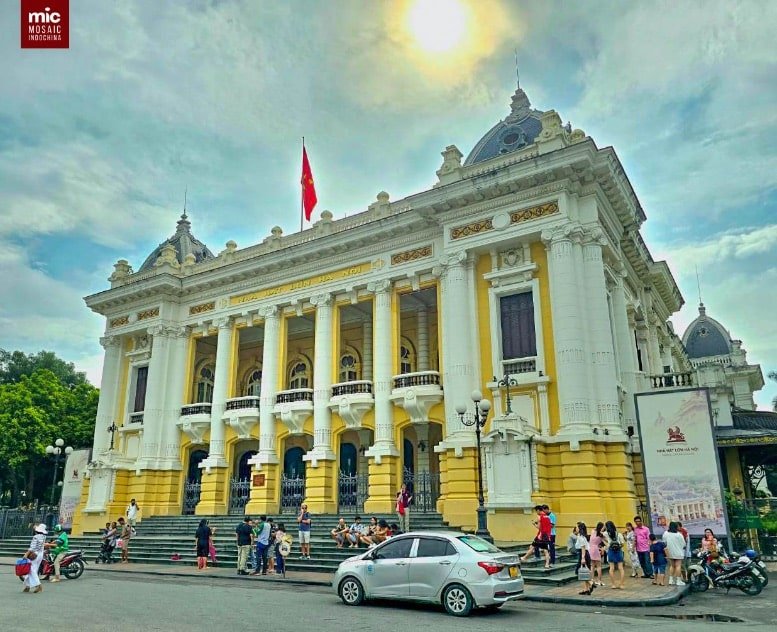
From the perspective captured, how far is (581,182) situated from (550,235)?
7.39ft

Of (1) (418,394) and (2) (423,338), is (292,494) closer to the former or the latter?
(1) (418,394)

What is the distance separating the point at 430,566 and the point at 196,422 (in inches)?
799

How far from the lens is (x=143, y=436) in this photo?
29.5 m

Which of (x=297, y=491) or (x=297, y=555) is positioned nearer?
(x=297, y=555)

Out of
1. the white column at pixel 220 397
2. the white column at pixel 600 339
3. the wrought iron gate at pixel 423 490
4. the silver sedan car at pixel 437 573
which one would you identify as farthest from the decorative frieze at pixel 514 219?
the silver sedan car at pixel 437 573

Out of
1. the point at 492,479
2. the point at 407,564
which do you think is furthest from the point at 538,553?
the point at 407,564

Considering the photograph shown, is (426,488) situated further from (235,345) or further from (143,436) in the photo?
(143,436)

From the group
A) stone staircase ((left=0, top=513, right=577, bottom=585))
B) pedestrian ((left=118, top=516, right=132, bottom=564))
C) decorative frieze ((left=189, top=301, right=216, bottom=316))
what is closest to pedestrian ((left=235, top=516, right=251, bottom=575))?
stone staircase ((left=0, top=513, right=577, bottom=585))

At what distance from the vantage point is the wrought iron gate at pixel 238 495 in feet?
89.8

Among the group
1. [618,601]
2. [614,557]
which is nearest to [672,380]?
[614,557]

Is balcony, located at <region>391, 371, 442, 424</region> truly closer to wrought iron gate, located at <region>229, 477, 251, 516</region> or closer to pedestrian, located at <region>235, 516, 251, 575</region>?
pedestrian, located at <region>235, 516, 251, 575</region>

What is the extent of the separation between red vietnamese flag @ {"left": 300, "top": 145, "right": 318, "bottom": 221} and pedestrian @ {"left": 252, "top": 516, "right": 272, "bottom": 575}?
55.1 ft

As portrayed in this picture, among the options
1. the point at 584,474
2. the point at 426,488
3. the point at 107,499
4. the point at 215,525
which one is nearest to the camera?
the point at 584,474

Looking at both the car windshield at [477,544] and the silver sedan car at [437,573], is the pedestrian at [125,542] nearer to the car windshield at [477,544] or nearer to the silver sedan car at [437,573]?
the silver sedan car at [437,573]
